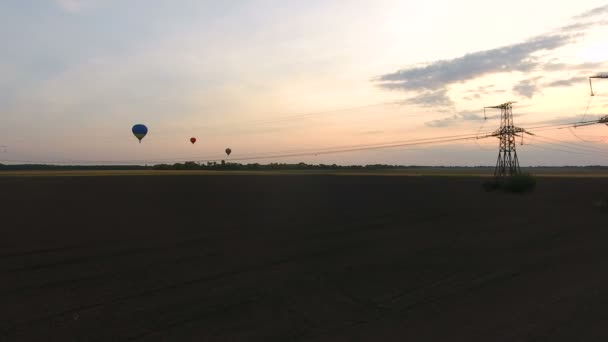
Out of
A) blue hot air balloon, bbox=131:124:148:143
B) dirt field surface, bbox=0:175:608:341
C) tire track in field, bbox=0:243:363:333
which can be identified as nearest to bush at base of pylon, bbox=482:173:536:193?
dirt field surface, bbox=0:175:608:341

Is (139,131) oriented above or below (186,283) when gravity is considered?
above

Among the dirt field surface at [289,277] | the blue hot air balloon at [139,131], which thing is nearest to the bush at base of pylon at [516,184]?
the dirt field surface at [289,277]

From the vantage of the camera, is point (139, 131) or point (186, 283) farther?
point (139, 131)

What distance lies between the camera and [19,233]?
603 inches

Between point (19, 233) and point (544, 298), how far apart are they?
1598 centimetres

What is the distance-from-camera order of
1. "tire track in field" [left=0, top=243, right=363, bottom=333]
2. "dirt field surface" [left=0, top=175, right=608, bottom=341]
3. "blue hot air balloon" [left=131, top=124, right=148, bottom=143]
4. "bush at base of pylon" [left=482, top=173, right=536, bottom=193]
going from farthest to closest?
"blue hot air balloon" [left=131, top=124, right=148, bottom=143]
"bush at base of pylon" [left=482, top=173, right=536, bottom=193]
"tire track in field" [left=0, top=243, right=363, bottom=333]
"dirt field surface" [left=0, top=175, right=608, bottom=341]

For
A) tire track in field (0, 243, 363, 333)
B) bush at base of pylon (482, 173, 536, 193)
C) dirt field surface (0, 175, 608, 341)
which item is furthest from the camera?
bush at base of pylon (482, 173, 536, 193)

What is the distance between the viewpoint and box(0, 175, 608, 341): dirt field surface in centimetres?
819

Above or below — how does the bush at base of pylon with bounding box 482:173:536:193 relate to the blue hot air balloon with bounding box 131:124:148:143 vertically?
below

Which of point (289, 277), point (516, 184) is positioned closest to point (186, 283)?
point (289, 277)

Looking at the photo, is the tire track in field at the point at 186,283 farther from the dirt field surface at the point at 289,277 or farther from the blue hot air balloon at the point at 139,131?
the blue hot air balloon at the point at 139,131

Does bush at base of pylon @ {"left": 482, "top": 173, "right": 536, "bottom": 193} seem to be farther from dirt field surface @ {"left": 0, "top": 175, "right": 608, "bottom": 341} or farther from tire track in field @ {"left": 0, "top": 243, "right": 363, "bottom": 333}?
tire track in field @ {"left": 0, "top": 243, "right": 363, "bottom": 333}

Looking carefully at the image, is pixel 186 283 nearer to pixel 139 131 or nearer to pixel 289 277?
pixel 289 277

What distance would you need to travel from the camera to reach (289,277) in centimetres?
1162
